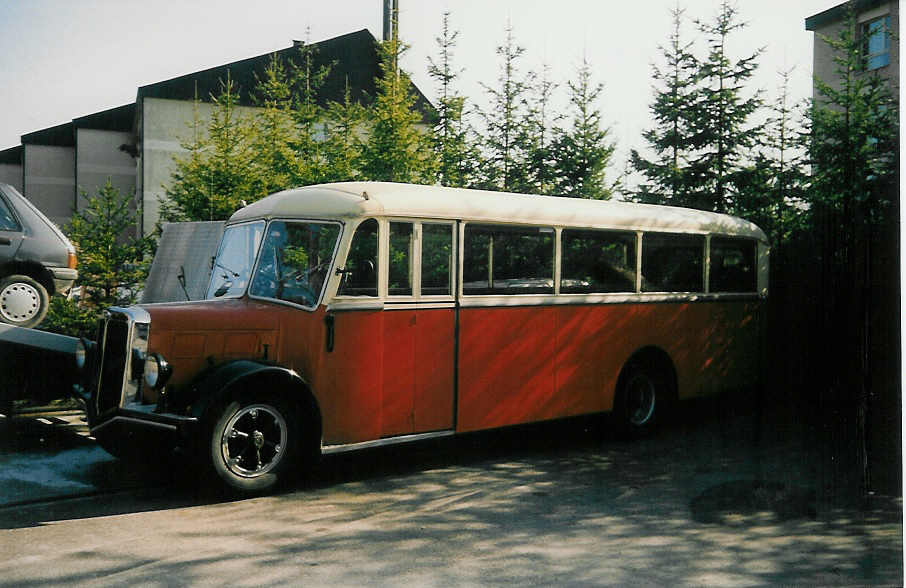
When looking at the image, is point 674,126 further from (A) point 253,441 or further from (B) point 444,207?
(A) point 253,441

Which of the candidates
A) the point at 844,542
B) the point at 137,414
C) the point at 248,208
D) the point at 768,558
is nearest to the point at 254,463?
the point at 137,414

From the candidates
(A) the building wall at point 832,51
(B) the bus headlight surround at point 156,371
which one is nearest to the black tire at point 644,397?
(A) the building wall at point 832,51

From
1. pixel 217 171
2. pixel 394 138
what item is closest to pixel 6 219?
pixel 217 171

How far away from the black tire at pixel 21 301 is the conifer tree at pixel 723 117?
9.30m

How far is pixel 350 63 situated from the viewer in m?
12.4

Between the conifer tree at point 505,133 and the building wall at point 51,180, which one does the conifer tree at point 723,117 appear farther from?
the building wall at point 51,180

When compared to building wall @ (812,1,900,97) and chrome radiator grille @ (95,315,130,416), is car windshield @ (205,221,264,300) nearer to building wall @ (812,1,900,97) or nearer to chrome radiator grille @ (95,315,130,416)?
chrome radiator grille @ (95,315,130,416)

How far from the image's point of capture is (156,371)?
5.75 metres

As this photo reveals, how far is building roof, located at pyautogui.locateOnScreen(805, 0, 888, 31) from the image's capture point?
7.79 meters

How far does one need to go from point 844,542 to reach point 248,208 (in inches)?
204

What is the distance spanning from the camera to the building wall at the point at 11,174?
275 inches

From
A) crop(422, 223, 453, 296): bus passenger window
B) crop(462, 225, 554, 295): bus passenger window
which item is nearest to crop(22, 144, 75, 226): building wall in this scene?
crop(422, 223, 453, 296): bus passenger window

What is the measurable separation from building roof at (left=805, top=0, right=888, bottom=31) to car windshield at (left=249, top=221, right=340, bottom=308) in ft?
16.1

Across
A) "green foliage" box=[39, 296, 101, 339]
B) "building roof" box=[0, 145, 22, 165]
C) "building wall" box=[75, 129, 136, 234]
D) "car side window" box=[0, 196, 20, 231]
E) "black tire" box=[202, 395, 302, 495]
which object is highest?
"building wall" box=[75, 129, 136, 234]
